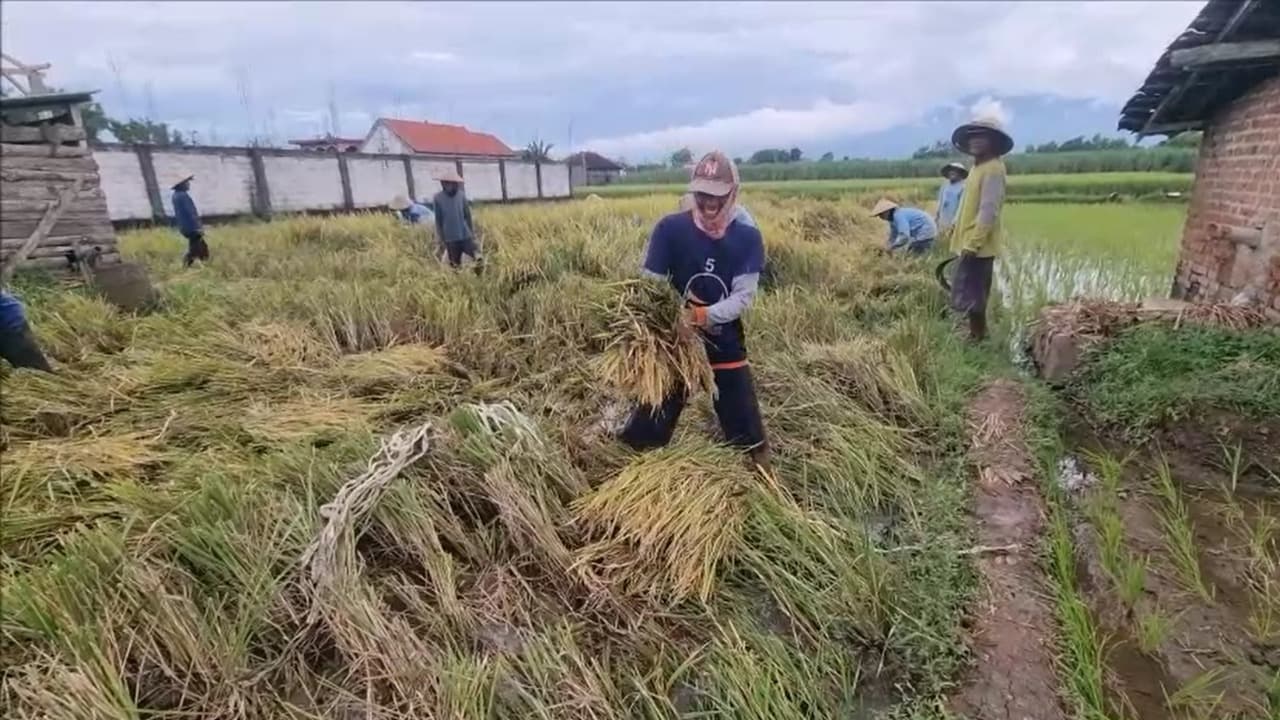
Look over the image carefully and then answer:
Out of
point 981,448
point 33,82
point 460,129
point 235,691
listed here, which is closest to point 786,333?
point 981,448

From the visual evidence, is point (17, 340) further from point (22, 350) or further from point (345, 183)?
point (345, 183)

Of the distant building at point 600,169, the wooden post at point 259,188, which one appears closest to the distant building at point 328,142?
the distant building at point 600,169

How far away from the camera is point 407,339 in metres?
4.91

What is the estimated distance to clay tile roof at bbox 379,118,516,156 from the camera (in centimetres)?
3011

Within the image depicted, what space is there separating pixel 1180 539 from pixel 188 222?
980 centimetres

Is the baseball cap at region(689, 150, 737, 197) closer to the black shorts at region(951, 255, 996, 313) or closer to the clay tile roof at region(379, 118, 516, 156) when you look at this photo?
the black shorts at region(951, 255, 996, 313)

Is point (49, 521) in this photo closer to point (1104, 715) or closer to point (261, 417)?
point (261, 417)

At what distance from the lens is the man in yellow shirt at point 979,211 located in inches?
180

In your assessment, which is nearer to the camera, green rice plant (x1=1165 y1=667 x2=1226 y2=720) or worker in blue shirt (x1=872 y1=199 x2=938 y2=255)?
green rice plant (x1=1165 y1=667 x2=1226 y2=720)

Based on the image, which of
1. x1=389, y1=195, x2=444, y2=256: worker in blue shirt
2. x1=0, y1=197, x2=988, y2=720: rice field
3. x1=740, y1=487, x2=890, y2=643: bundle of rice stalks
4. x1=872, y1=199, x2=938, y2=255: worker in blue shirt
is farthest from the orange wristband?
x1=389, y1=195, x2=444, y2=256: worker in blue shirt

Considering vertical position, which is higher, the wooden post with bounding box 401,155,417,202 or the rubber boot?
the wooden post with bounding box 401,155,417,202

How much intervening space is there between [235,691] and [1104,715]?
2451 mm

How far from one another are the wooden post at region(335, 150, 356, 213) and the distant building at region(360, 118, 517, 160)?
37.9 feet

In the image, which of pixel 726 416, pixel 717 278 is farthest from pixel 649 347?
pixel 726 416
